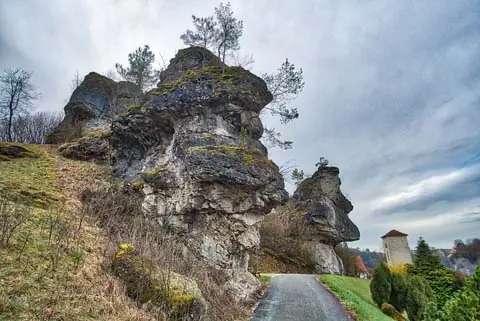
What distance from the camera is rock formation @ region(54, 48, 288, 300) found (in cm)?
1214

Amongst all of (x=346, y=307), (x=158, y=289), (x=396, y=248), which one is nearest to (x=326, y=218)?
(x=346, y=307)

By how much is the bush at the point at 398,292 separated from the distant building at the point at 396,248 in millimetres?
37868

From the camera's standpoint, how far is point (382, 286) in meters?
17.1

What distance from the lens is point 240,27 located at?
1803 cm

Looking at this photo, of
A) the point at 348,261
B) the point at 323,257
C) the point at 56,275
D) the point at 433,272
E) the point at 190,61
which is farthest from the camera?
the point at 348,261

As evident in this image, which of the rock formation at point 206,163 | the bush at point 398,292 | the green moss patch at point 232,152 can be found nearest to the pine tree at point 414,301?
the bush at point 398,292

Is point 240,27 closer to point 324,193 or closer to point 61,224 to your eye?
point 61,224

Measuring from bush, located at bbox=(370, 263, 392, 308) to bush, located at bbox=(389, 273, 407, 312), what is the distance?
2.10 ft

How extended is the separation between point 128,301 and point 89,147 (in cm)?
1581

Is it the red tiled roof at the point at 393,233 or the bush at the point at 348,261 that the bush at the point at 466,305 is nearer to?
the bush at the point at 348,261

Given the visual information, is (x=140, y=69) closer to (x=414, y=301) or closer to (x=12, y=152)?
(x=12, y=152)

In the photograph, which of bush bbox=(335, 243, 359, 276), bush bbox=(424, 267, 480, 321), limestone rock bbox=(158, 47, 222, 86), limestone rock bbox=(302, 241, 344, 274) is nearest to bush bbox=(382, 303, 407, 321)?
bush bbox=(424, 267, 480, 321)

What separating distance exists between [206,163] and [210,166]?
0.22 metres

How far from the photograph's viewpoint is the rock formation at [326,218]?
107ft
